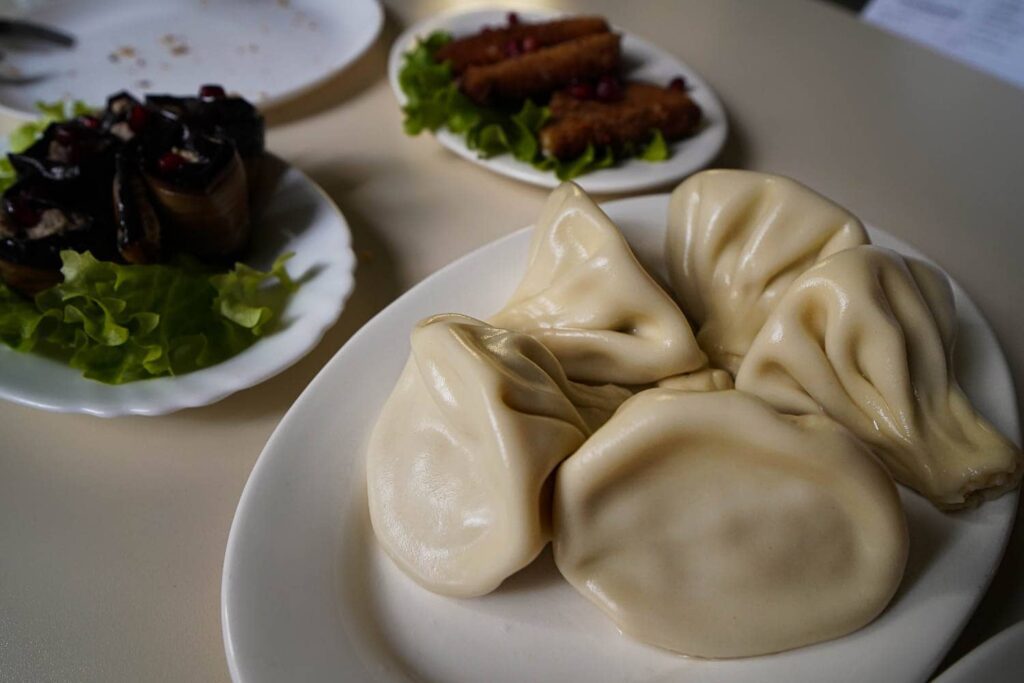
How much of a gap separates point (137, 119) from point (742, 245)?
1569 millimetres

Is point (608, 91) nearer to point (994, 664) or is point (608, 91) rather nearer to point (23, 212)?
point (23, 212)

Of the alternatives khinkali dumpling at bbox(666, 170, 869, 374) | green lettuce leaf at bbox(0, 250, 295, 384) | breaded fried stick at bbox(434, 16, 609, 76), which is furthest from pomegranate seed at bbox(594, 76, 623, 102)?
green lettuce leaf at bbox(0, 250, 295, 384)

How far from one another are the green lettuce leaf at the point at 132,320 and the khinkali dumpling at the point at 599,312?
2.15ft

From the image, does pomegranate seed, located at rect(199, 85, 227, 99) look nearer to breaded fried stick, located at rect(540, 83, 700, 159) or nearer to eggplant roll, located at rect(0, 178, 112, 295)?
eggplant roll, located at rect(0, 178, 112, 295)

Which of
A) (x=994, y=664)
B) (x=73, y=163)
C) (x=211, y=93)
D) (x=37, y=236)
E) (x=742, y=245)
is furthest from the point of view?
(x=211, y=93)

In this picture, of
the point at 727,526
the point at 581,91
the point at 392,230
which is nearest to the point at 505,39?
the point at 581,91

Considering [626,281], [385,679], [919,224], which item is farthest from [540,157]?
[385,679]

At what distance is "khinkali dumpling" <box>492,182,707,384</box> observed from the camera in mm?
1482

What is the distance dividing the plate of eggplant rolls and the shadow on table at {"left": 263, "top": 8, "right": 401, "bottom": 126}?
0.56m

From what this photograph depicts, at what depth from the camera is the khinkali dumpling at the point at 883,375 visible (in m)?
1.30

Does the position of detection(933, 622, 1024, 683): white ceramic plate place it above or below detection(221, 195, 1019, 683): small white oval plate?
above

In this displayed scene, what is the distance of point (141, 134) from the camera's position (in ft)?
6.57

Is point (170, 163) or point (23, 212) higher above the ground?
point (170, 163)

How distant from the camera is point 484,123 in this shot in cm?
250
